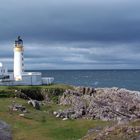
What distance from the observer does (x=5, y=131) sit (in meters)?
47.9

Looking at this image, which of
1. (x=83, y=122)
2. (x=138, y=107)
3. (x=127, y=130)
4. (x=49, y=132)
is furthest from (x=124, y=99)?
(x=127, y=130)

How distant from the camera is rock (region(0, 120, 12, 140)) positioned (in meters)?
44.9

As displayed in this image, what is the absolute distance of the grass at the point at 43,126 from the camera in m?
46.6

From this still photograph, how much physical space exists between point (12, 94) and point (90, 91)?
59.5 ft

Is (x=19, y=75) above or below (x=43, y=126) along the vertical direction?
above

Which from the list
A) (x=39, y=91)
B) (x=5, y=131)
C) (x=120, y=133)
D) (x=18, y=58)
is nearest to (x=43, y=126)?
(x=5, y=131)

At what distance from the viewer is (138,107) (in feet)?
245

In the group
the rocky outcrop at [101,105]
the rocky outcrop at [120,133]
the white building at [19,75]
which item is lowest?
the rocky outcrop at [101,105]

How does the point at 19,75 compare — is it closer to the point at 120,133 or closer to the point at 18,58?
the point at 18,58

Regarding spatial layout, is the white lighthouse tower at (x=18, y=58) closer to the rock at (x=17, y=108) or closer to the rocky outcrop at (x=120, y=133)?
the rock at (x=17, y=108)

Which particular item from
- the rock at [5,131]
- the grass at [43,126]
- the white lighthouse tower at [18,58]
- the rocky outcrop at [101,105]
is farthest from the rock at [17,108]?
the white lighthouse tower at [18,58]

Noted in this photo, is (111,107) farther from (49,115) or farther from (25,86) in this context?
(25,86)

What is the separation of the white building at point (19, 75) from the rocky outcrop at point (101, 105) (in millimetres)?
9639

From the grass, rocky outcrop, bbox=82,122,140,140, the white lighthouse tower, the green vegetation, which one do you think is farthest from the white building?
rocky outcrop, bbox=82,122,140,140
